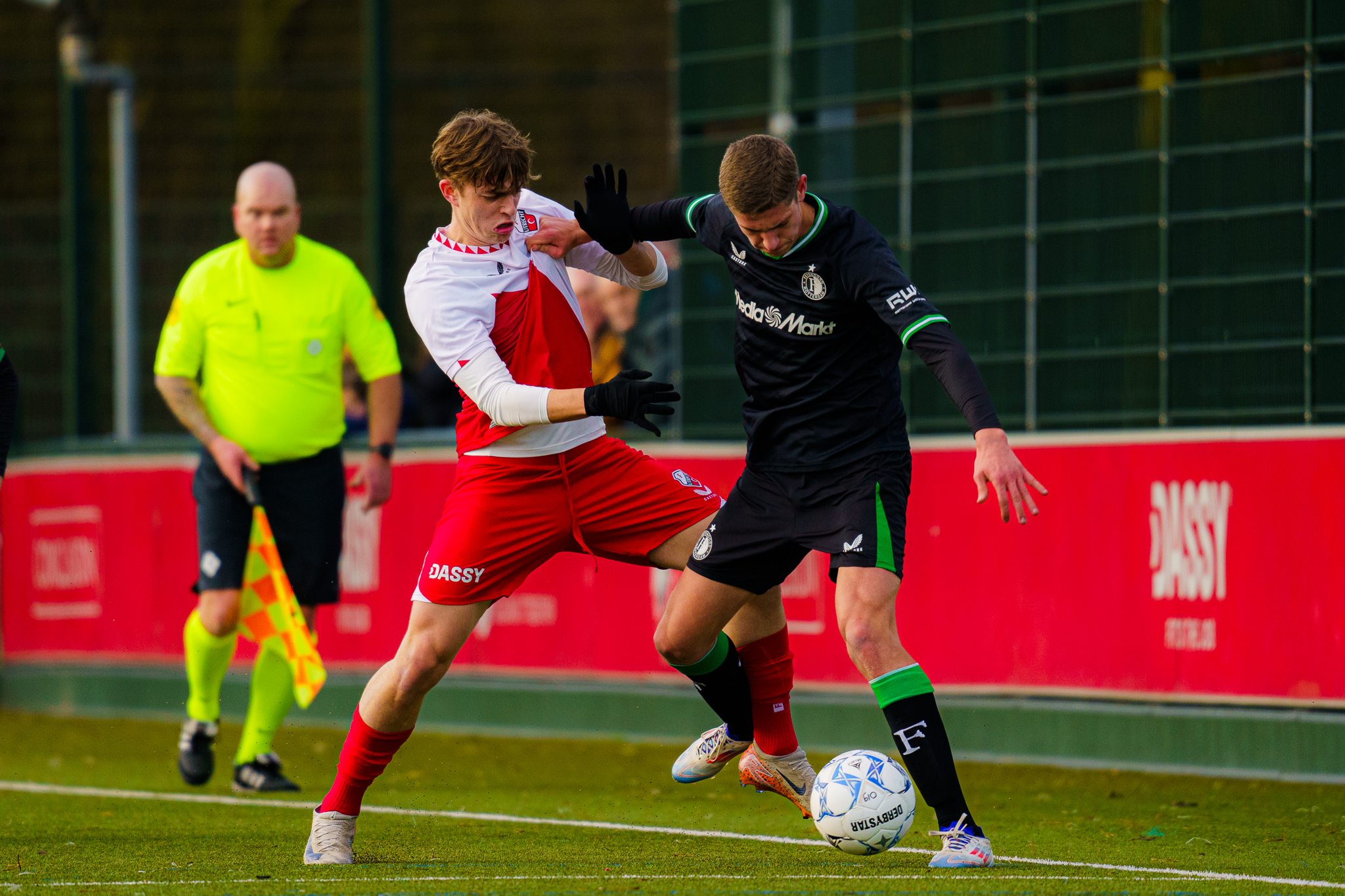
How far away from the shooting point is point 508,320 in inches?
232

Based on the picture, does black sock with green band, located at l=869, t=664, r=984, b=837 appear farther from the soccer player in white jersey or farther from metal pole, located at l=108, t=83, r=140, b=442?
metal pole, located at l=108, t=83, r=140, b=442

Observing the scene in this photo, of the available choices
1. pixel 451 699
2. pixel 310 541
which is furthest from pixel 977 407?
pixel 451 699

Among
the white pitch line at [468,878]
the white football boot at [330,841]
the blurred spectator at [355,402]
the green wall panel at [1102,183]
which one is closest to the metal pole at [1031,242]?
the green wall panel at [1102,183]

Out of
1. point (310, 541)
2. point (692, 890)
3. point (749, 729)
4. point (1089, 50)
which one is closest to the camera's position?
point (692, 890)

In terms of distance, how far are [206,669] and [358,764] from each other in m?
2.45

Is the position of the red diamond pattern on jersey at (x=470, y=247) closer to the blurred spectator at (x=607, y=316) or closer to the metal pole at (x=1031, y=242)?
the metal pole at (x=1031, y=242)

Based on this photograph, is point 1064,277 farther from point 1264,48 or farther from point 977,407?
point 977,407

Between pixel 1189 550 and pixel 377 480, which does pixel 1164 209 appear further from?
pixel 377 480

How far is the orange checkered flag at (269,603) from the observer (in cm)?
742

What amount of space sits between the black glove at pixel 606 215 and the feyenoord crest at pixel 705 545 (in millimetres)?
961

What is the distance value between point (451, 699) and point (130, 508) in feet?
8.37

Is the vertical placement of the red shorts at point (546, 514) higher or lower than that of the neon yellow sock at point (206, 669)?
higher

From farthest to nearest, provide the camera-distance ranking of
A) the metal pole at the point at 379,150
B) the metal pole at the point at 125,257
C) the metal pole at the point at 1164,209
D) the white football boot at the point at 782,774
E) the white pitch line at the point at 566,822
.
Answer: the metal pole at the point at 125,257 < the metal pole at the point at 379,150 < the metal pole at the point at 1164,209 < the white football boot at the point at 782,774 < the white pitch line at the point at 566,822

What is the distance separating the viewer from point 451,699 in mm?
10570
